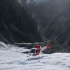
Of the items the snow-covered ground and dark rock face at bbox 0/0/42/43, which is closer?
the snow-covered ground

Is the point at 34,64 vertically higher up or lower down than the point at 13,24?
lower down

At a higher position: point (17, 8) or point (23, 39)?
point (17, 8)

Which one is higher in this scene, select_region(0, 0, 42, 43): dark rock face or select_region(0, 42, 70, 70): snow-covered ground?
select_region(0, 0, 42, 43): dark rock face

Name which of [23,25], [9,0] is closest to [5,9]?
[9,0]

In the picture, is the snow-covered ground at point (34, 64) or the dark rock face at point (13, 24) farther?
the dark rock face at point (13, 24)

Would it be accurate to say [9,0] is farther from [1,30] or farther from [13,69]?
[13,69]

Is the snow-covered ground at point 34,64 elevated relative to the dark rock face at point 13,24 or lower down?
lower down

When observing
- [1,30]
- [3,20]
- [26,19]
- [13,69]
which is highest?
[26,19]

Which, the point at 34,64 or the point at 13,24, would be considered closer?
the point at 34,64
